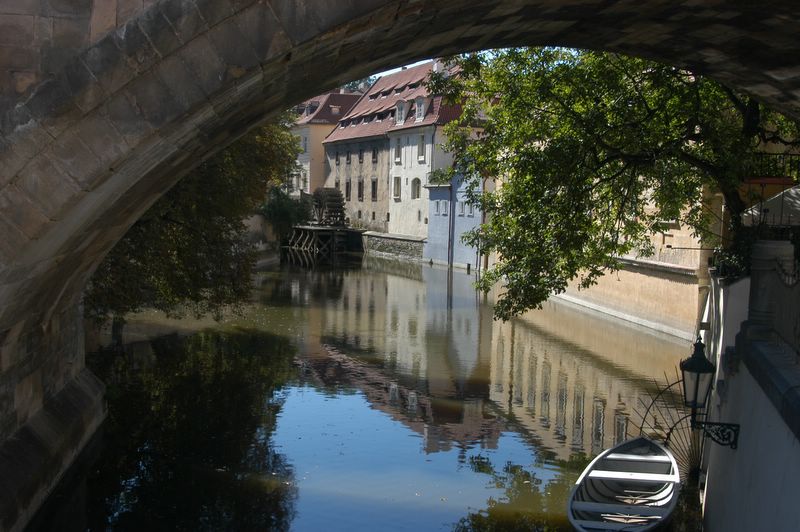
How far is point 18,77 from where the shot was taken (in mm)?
5949

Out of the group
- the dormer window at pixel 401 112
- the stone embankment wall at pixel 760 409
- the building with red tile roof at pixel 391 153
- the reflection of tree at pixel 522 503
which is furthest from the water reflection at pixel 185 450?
the dormer window at pixel 401 112

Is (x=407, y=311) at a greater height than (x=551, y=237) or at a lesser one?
lesser

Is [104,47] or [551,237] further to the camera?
[551,237]

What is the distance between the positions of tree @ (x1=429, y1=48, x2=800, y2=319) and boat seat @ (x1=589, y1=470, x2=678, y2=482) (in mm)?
3309

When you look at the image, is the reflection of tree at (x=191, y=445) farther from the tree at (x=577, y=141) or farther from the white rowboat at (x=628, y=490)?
the tree at (x=577, y=141)

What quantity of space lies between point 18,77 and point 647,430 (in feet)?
38.5

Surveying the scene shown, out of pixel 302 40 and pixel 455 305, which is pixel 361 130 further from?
pixel 302 40

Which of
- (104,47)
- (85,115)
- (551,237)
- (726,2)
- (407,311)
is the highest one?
(726,2)

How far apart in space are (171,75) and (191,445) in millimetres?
8745

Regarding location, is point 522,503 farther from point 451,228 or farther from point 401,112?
point 401,112

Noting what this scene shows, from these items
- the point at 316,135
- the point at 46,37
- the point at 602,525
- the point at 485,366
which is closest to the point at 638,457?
the point at 602,525

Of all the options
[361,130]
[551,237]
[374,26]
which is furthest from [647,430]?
[361,130]

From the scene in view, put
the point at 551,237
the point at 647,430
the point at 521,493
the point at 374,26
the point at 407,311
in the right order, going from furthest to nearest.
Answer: the point at 407,311 → the point at 647,430 → the point at 551,237 → the point at 521,493 → the point at 374,26

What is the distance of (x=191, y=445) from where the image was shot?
1342 cm
